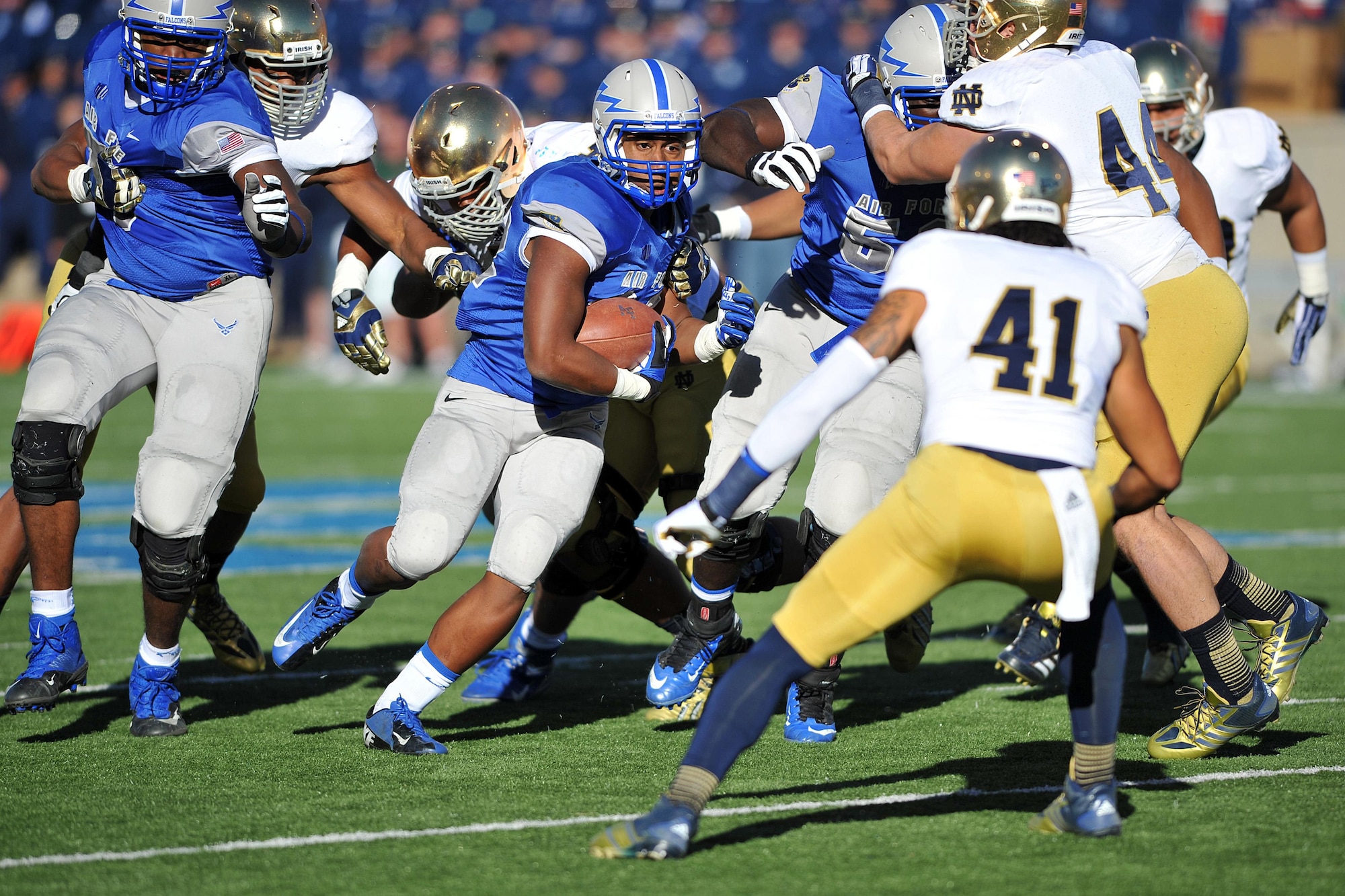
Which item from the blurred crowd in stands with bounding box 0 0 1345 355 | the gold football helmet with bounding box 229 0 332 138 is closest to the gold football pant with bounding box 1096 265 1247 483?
the gold football helmet with bounding box 229 0 332 138

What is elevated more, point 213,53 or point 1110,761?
point 213,53

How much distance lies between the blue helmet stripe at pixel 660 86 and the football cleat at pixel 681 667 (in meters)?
1.64

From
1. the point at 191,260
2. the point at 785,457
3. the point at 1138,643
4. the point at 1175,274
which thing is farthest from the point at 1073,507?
the point at 1138,643

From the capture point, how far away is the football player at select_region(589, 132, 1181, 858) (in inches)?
130

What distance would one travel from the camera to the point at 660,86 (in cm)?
459

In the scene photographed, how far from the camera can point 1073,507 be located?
130 inches

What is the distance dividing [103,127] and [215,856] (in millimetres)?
2405

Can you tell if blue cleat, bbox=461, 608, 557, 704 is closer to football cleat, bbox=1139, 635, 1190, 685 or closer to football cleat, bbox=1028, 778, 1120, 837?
football cleat, bbox=1139, 635, 1190, 685

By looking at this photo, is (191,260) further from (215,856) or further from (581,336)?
(215,856)

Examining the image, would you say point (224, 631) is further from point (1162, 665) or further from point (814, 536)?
point (1162, 665)

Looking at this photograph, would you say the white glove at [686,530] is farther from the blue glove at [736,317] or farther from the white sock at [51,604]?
the white sock at [51,604]

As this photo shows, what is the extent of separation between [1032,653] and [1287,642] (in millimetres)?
783

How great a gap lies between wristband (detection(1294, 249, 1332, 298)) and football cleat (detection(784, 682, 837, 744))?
3.09 metres

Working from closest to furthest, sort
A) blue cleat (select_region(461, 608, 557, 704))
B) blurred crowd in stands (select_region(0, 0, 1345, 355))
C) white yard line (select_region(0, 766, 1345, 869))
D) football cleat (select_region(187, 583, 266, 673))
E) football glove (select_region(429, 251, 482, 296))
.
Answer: white yard line (select_region(0, 766, 1345, 869)) → football glove (select_region(429, 251, 482, 296)) → blue cleat (select_region(461, 608, 557, 704)) → football cleat (select_region(187, 583, 266, 673)) → blurred crowd in stands (select_region(0, 0, 1345, 355))
